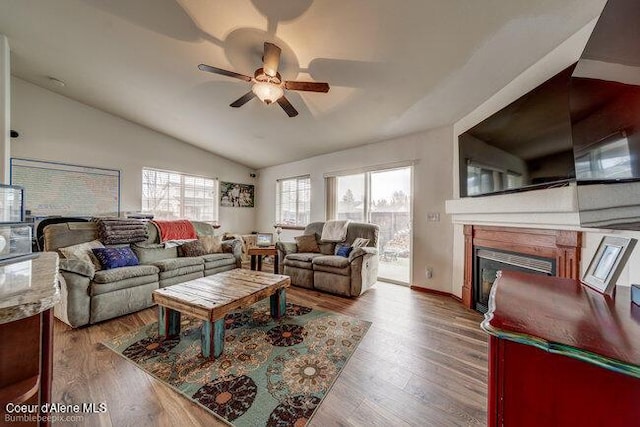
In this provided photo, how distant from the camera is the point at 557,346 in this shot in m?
0.55

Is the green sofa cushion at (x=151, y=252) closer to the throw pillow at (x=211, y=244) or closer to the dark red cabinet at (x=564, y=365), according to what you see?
the throw pillow at (x=211, y=244)

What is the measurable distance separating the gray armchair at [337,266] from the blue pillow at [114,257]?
1.95m

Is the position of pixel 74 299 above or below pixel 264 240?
below

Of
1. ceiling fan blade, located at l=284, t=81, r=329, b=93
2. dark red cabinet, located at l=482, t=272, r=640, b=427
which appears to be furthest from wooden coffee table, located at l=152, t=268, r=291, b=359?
ceiling fan blade, located at l=284, t=81, r=329, b=93

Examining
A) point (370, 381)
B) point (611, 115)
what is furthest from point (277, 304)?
point (611, 115)

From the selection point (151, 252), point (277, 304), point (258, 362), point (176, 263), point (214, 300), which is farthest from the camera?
point (151, 252)

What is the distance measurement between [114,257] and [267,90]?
2.62 meters

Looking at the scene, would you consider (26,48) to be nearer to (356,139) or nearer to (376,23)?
(376,23)

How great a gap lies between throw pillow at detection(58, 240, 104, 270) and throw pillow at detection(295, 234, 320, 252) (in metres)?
2.60

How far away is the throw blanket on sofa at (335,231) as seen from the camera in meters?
3.81

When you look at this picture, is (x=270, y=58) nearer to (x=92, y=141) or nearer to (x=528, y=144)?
(x=528, y=144)

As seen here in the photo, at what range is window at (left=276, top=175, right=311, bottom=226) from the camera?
16.5 feet

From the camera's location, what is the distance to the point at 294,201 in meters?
5.29

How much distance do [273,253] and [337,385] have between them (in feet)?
8.12
